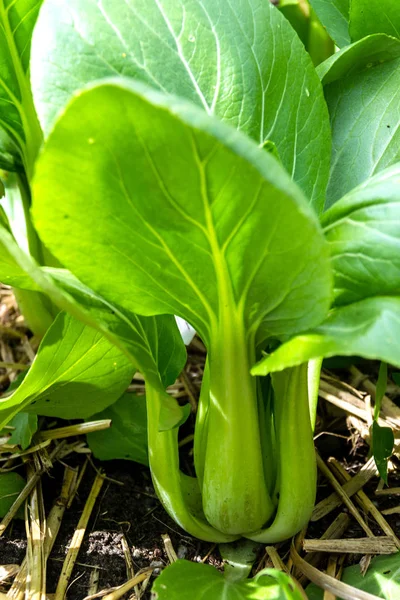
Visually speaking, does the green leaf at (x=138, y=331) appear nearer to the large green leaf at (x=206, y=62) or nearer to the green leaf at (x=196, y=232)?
the green leaf at (x=196, y=232)

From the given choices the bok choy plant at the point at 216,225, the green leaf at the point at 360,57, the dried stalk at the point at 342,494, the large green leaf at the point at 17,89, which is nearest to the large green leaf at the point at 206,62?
the bok choy plant at the point at 216,225

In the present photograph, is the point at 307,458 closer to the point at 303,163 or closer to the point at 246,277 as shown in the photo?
the point at 246,277

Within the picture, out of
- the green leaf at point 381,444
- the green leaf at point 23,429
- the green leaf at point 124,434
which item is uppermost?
the green leaf at point 23,429

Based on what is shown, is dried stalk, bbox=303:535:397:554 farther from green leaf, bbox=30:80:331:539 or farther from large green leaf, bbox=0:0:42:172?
large green leaf, bbox=0:0:42:172

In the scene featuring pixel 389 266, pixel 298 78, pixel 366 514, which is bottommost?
pixel 366 514

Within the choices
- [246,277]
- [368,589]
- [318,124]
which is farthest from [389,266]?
[368,589]

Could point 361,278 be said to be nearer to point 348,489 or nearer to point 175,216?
point 175,216
